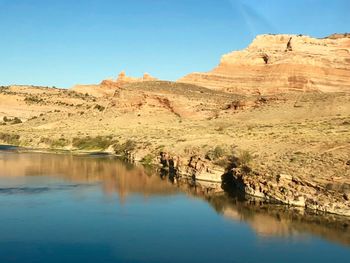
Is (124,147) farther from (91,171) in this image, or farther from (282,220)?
(282,220)

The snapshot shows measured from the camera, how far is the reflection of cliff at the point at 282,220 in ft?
73.2

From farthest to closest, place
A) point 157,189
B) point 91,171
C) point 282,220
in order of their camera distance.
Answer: point 91,171
point 157,189
point 282,220

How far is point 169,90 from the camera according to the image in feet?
263

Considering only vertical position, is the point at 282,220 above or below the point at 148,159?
below

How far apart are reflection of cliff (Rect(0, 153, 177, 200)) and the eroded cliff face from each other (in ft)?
150

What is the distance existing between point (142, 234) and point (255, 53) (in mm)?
83464

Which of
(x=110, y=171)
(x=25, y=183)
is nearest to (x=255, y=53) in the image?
(x=110, y=171)

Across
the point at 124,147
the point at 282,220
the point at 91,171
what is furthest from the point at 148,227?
the point at 124,147

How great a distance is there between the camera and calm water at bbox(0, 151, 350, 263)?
1905 cm

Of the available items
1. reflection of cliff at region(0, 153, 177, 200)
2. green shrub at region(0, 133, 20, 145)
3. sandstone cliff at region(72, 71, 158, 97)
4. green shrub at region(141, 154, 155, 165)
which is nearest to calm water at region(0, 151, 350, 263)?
reflection of cliff at region(0, 153, 177, 200)

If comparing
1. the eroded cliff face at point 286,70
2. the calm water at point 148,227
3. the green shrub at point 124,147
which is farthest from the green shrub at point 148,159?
the eroded cliff face at point 286,70

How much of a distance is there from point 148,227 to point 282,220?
21.3ft

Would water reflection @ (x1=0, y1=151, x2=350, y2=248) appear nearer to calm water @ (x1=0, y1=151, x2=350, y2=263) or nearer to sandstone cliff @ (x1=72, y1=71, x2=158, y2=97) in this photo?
calm water @ (x1=0, y1=151, x2=350, y2=263)

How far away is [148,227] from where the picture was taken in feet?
75.0
